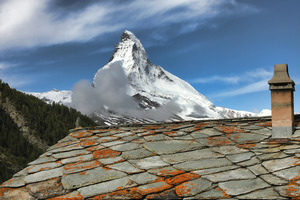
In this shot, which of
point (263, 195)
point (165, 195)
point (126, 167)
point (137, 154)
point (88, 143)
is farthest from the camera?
point (88, 143)

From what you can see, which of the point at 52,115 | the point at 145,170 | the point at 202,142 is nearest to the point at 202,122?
the point at 202,142

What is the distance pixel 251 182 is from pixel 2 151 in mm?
30171

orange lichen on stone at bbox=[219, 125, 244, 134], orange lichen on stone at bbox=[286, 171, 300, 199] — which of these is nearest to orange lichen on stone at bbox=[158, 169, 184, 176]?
orange lichen on stone at bbox=[286, 171, 300, 199]

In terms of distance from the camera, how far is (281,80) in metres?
5.33

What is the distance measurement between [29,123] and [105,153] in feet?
118

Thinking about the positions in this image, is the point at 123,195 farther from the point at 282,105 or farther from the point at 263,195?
the point at 282,105

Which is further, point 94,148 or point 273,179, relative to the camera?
point 94,148

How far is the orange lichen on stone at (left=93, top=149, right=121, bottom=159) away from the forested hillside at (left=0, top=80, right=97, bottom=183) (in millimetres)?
27281

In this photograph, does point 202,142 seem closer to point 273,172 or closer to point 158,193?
point 273,172

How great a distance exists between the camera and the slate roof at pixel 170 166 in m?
3.65

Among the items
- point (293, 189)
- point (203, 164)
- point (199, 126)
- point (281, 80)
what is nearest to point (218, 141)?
point (199, 126)

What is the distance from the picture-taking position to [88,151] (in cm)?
546

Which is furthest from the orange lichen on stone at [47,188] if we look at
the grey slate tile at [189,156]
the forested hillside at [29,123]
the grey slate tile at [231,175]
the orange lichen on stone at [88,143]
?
the forested hillside at [29,123]

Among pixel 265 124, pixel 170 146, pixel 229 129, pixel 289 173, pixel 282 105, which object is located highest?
pixel 282 105
